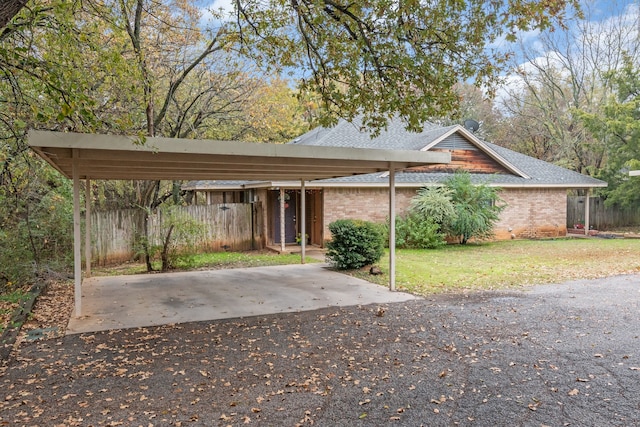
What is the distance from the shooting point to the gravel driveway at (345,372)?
3.51m

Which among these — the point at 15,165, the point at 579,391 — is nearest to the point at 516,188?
the point at 579,391

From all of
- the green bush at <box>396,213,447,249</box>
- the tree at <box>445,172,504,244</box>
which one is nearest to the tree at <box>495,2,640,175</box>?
the tree at <box>445,172,504,244</box>

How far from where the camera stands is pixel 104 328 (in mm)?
6020

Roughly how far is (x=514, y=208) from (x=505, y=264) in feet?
25.5

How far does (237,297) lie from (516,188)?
1463 centimetres

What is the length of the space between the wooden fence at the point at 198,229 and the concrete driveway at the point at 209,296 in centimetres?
200

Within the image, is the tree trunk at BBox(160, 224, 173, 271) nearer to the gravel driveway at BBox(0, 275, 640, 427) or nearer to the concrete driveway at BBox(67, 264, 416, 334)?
the concrete driveway at BBox(67, 264, 416, 334)

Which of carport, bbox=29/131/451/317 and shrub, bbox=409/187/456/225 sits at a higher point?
carport, bbox=29/131/451/317

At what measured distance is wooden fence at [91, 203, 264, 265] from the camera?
1300 centimetres

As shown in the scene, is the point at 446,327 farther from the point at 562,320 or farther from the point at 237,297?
the point at 237,297

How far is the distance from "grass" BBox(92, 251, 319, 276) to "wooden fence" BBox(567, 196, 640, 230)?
17.0m

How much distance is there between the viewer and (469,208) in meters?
16.1

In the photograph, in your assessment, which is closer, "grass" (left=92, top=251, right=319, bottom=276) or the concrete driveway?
the concrete driveway

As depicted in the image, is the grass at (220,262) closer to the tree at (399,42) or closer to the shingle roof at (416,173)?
the shingle roof at (416,173)
